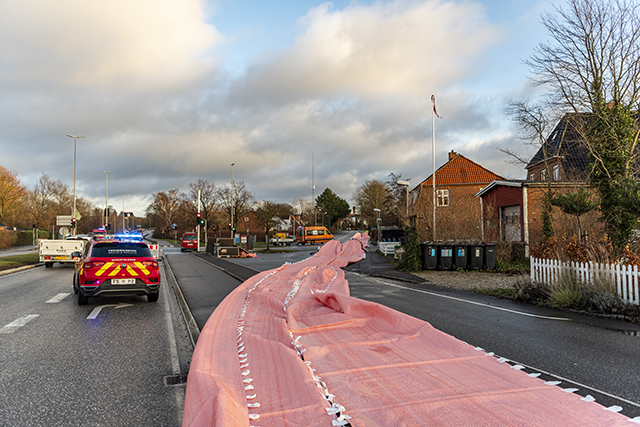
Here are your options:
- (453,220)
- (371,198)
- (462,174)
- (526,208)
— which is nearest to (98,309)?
(453,220)

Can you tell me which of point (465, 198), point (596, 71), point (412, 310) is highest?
point (596, 71)

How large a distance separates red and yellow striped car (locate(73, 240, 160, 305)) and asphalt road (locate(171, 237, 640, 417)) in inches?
51.2

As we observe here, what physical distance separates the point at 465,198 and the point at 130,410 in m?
26.4

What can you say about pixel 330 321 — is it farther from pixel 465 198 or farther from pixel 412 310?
pixel 465 198

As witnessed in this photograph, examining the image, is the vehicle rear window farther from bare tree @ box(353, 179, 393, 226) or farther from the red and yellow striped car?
bare tree @ box(353, 179, 393, 226)

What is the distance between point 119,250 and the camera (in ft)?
34.8

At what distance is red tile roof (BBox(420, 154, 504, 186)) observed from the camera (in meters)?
51.7

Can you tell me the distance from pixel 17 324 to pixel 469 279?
1424cm

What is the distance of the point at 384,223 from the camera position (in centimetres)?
7462

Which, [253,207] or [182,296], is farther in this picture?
[253,207]

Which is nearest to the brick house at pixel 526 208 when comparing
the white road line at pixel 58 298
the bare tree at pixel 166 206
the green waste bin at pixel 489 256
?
the green waste bin at pixel 489 256

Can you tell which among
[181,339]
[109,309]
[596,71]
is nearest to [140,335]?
[181,339]

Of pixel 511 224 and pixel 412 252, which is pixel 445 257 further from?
pixel 511 224

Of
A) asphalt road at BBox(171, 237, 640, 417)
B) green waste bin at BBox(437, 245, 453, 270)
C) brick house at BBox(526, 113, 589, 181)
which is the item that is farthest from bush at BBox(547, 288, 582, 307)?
green waste bin at BBox(437, 245, 453, 270)
